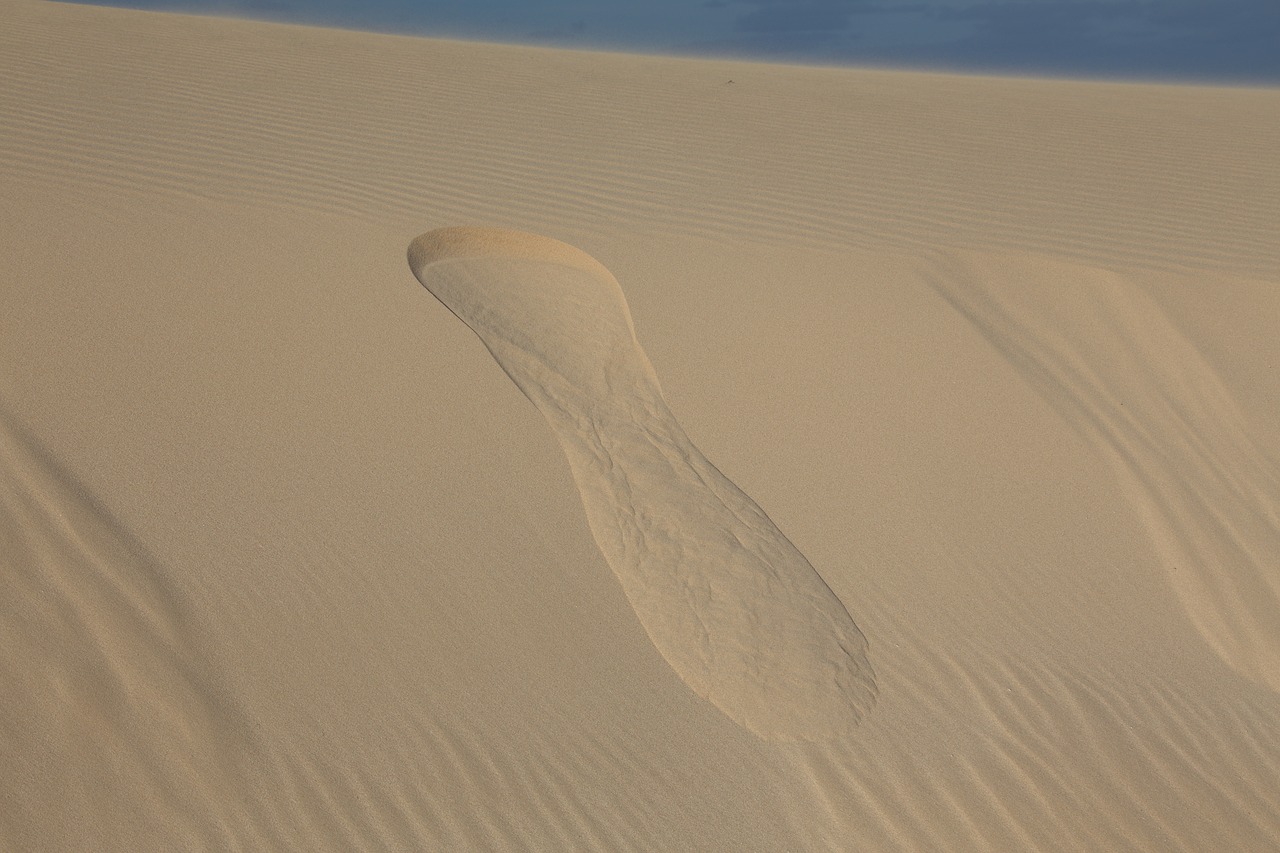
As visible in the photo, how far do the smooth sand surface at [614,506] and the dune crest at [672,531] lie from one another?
0.02 meters

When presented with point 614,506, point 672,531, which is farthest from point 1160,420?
point 614,506

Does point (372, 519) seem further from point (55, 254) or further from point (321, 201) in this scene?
point (321, 201)

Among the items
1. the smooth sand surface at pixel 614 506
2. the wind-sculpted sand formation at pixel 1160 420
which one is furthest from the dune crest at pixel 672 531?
the wind-sculpted sand formation at pixel 1160 420

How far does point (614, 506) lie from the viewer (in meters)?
3.67

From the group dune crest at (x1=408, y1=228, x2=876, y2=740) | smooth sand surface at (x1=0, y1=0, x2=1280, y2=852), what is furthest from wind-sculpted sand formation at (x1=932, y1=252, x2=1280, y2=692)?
dune crest at (x1=408, y1=228, x2=876, y2=740)

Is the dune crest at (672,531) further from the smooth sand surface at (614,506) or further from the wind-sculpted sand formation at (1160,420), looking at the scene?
the wind-sculpted sand formation at (1160,420)

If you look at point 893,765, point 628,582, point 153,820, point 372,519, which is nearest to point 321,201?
point 372,519

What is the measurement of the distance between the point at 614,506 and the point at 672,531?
256 mm

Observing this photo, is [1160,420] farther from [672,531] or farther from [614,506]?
[614,506]

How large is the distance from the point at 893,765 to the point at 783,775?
386 millimetres

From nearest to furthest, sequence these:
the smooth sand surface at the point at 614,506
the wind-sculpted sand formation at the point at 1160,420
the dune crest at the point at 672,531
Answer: the smooth sand surface at the point at 614,506
the dune crest at the point at 672,531
the wind-sculpted sand formation at the point at 1160,420

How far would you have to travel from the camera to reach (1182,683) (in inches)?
132

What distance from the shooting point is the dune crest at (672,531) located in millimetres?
3107

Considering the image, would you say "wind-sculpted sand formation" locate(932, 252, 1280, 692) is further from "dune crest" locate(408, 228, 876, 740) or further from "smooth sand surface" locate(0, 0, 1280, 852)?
"dune crest" locate(408, 228, 876, 740)
